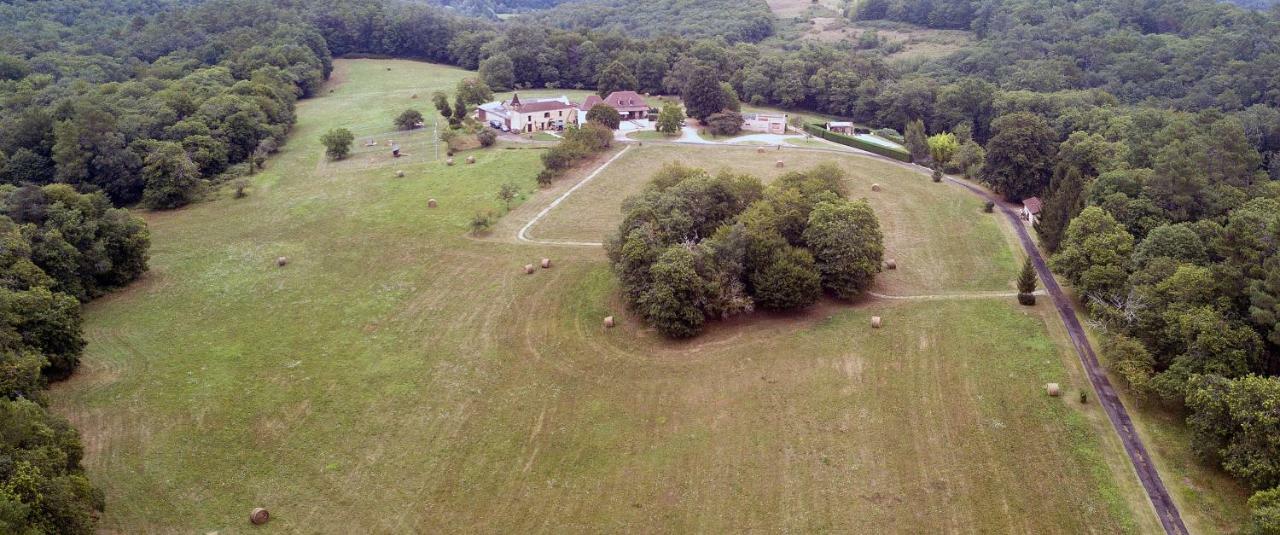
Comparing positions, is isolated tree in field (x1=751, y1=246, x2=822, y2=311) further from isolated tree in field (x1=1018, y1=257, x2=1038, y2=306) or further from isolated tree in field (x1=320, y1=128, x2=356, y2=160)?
isolated tree in field (x1=320, y1=128, x2=356, y2=160)

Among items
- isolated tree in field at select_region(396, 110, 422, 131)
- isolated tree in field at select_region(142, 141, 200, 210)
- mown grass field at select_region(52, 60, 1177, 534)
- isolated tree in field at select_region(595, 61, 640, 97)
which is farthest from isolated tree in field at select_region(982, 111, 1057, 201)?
isolated tree in field at select_region(142, 141, 200, 210)

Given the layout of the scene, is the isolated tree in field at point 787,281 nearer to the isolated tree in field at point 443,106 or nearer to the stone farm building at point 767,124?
the stone farm building at point 767,124

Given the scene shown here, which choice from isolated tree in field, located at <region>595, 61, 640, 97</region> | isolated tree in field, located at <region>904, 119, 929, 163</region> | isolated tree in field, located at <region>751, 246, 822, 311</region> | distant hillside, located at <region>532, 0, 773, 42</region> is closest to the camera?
isolated tree in field, located at <region>751, 246, 822, 311</region>

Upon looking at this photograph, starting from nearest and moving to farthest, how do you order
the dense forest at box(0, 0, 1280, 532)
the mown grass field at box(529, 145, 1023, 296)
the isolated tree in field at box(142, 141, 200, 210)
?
the dense forest at box(0, 0, 1280, 532), the mown grass field at box(529, 145, 1023, 296), the isolated tree in field at box(142, 141, 200, 210)

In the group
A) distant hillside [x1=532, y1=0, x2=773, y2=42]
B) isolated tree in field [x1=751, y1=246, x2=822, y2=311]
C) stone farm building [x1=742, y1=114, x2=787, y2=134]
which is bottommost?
isolated tree in field [x1=751, y1=246, x2=822, y2=311]

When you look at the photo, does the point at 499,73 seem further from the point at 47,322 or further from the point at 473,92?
the point at 47,322

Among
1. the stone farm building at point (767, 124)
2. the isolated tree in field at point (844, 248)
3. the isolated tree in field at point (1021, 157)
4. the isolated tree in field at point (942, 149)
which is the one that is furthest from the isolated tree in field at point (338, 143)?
the isolated tree in field at point (1021, 157)
